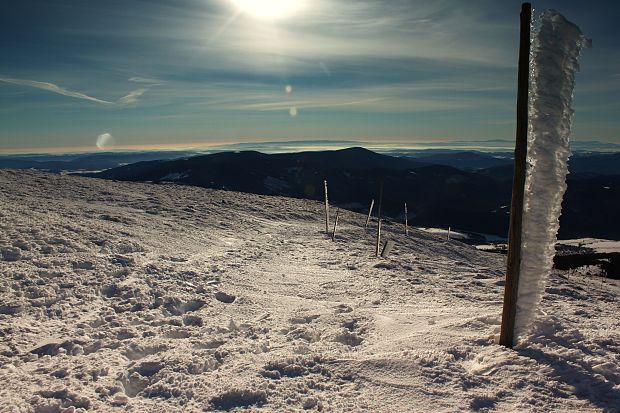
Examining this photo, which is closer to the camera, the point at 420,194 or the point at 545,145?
the point at 545,145

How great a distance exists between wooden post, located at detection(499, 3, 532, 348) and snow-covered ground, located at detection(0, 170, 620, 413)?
550 mm

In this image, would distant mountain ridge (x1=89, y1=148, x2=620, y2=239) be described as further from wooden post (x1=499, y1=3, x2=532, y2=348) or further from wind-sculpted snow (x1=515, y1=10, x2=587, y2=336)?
wooden post (x1=499, y1=3, x2=532, y2=348)

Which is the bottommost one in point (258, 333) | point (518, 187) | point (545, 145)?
point (258, 333)

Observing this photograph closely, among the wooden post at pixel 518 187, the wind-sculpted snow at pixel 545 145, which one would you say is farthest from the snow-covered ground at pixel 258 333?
the wind-sculpted snow at pixel 545 145

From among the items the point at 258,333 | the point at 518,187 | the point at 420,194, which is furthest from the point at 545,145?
the point at 420,194

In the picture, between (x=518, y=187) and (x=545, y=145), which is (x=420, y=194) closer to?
(x=545, y=145)

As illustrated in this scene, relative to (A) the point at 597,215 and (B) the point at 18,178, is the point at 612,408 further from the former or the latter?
(A) the point at 597,215

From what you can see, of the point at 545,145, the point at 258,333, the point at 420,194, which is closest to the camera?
the point at 545,145

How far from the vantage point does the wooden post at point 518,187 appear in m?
5.86

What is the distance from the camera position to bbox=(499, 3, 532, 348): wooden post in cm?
586

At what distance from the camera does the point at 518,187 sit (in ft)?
20.0

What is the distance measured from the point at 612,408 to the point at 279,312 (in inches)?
235

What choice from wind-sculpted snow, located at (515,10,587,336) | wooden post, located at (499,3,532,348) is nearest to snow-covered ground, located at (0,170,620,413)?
wooden post, located at (499,3,532,348)

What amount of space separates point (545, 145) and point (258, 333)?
19.8 ft
